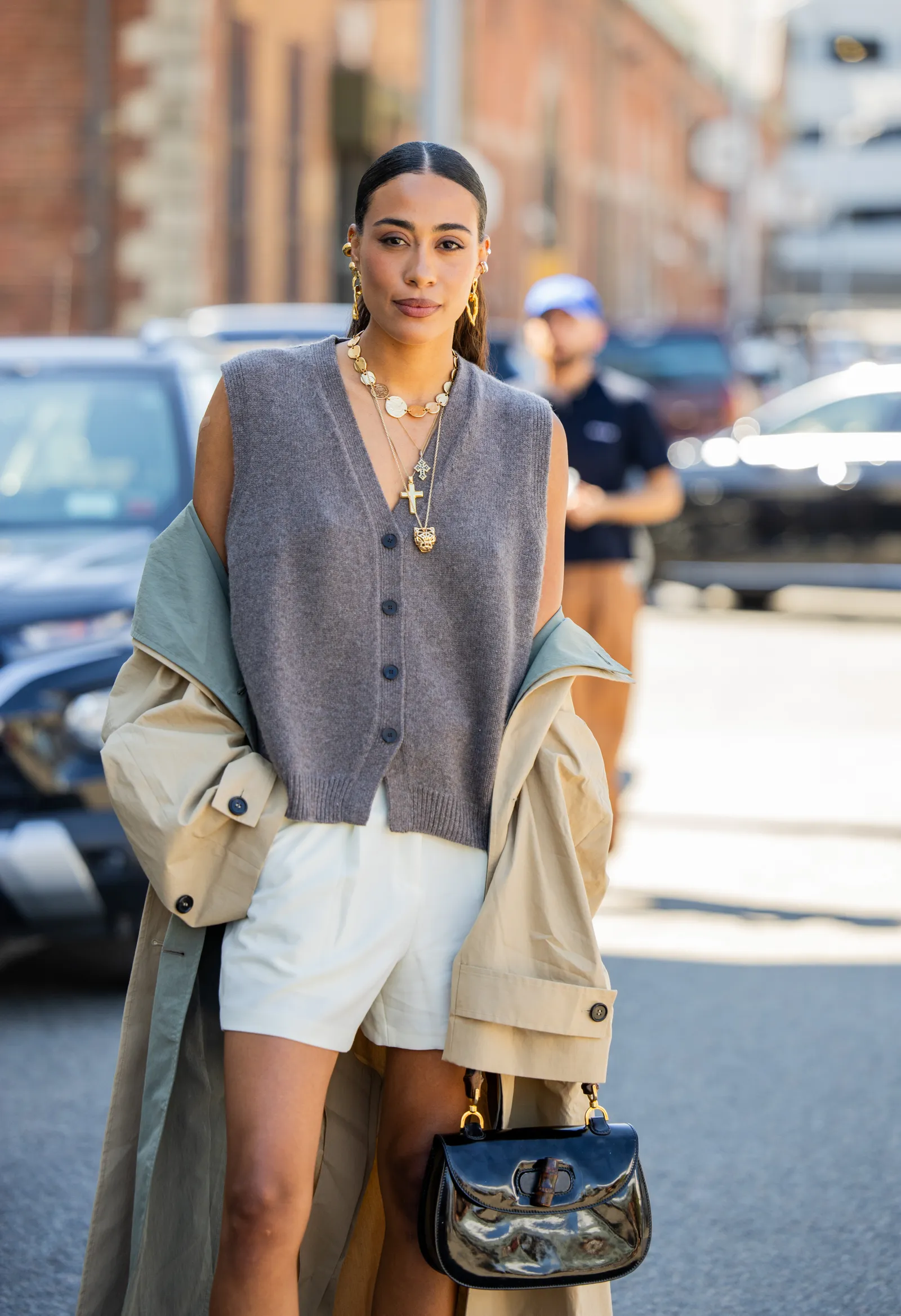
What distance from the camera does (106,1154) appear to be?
302 centimetres

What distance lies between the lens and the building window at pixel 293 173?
25.0 metres

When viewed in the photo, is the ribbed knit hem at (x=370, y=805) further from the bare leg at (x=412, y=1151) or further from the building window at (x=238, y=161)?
the building window at (x=238, y=161)

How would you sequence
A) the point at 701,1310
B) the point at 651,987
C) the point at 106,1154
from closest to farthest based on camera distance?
1. the point at 106,1154
2. the point at 701,1310
3. the point at 651,987

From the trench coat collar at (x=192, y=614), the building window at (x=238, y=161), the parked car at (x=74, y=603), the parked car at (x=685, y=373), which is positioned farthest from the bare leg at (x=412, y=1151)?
the building window at (x=238, y=161)

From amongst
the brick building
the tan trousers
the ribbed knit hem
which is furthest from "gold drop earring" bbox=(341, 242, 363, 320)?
the brick building

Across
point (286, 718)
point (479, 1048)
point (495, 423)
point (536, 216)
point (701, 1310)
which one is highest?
point (495, 423)

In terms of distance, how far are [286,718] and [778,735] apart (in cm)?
816

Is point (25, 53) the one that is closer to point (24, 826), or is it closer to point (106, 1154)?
point (24, 826)

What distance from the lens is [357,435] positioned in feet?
9.68

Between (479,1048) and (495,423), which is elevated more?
(495,423)

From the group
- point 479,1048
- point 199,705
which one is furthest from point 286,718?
point 479,1048

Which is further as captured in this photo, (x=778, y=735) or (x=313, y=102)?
(x=313, y=102)

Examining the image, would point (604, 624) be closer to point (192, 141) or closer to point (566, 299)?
point (566, 299)

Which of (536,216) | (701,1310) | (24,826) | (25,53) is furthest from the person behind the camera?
(536,216)
